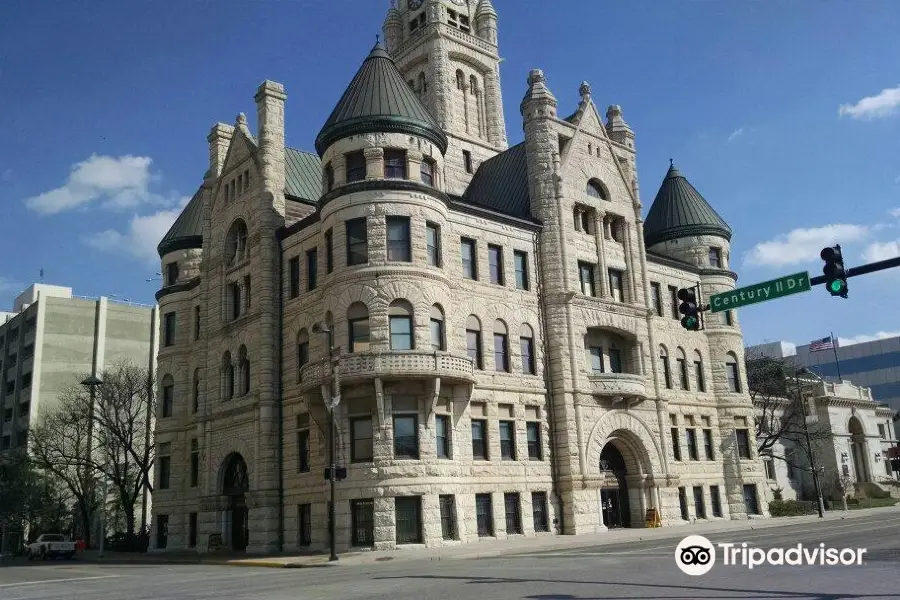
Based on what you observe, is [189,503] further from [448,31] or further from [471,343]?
[448,31]

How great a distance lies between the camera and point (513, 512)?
1491 inches

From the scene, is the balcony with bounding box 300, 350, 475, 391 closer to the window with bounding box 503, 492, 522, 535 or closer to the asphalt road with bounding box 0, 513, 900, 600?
the window with bounding box 503, 492, 522, 535

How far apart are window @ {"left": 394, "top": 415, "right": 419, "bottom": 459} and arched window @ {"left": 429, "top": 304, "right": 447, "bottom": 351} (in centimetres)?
341

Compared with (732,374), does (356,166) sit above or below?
above

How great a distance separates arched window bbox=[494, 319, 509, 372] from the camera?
39.8 m

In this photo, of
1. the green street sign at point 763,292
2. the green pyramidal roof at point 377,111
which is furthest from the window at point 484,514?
the green street sign at point 763,292

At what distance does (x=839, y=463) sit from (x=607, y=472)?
46.4 metres

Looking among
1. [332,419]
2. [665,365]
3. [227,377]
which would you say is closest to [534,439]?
[332,419]

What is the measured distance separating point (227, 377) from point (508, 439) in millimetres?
16322

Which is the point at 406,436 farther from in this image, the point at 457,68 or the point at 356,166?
the point at 457,68

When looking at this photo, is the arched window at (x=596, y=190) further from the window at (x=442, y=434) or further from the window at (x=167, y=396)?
the window at (x=167, y=396)

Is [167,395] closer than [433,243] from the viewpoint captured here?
No

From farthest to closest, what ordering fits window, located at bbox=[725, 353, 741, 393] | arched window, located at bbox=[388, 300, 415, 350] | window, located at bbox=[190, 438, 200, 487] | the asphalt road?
window, located at bbox=[725, 353, 741, 393] → window, located at bbox=[190, 438, 200, 487] → arched window, located at bbox=[388, 300, 415, 350] → the asphalt road

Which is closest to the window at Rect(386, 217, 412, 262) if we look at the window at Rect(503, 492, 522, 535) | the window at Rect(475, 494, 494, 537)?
the window at Rect(475, 494, 494, 537)
